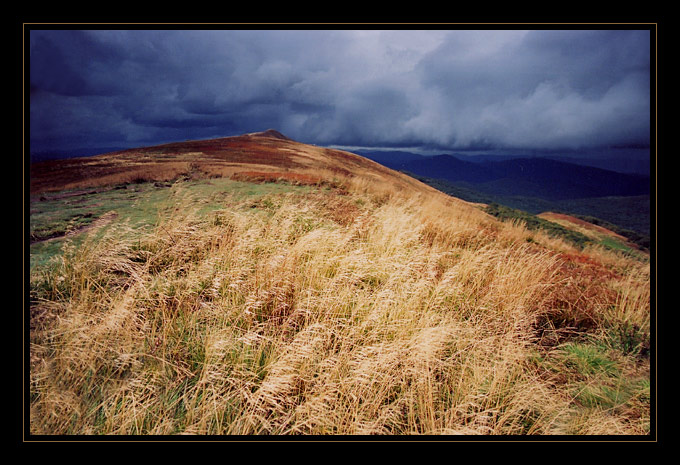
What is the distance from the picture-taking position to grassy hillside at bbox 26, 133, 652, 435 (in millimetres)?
2240

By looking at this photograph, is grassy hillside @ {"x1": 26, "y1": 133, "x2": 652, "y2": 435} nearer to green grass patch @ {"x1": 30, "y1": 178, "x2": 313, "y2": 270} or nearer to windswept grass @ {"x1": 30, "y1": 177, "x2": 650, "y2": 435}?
windswept grass @ {"x1": 30, "y1": 177, "x2": 650, "y2": 435}

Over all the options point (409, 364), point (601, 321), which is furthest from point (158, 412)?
point (601, 321)

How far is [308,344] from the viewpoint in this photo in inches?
101

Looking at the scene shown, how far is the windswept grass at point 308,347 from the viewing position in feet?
7.34

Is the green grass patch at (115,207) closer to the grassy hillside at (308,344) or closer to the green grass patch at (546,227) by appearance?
the grassy hillside at (308,344)

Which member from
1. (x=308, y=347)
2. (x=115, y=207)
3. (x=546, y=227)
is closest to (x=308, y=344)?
(x=308, y=347)

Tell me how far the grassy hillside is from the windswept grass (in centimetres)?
2

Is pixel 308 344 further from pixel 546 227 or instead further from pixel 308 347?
pixel 546 227

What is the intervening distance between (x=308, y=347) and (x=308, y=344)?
0.24ft

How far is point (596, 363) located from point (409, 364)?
2.50 metres

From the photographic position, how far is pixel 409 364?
8.52ft

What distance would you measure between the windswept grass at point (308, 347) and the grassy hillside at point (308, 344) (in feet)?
0.06
